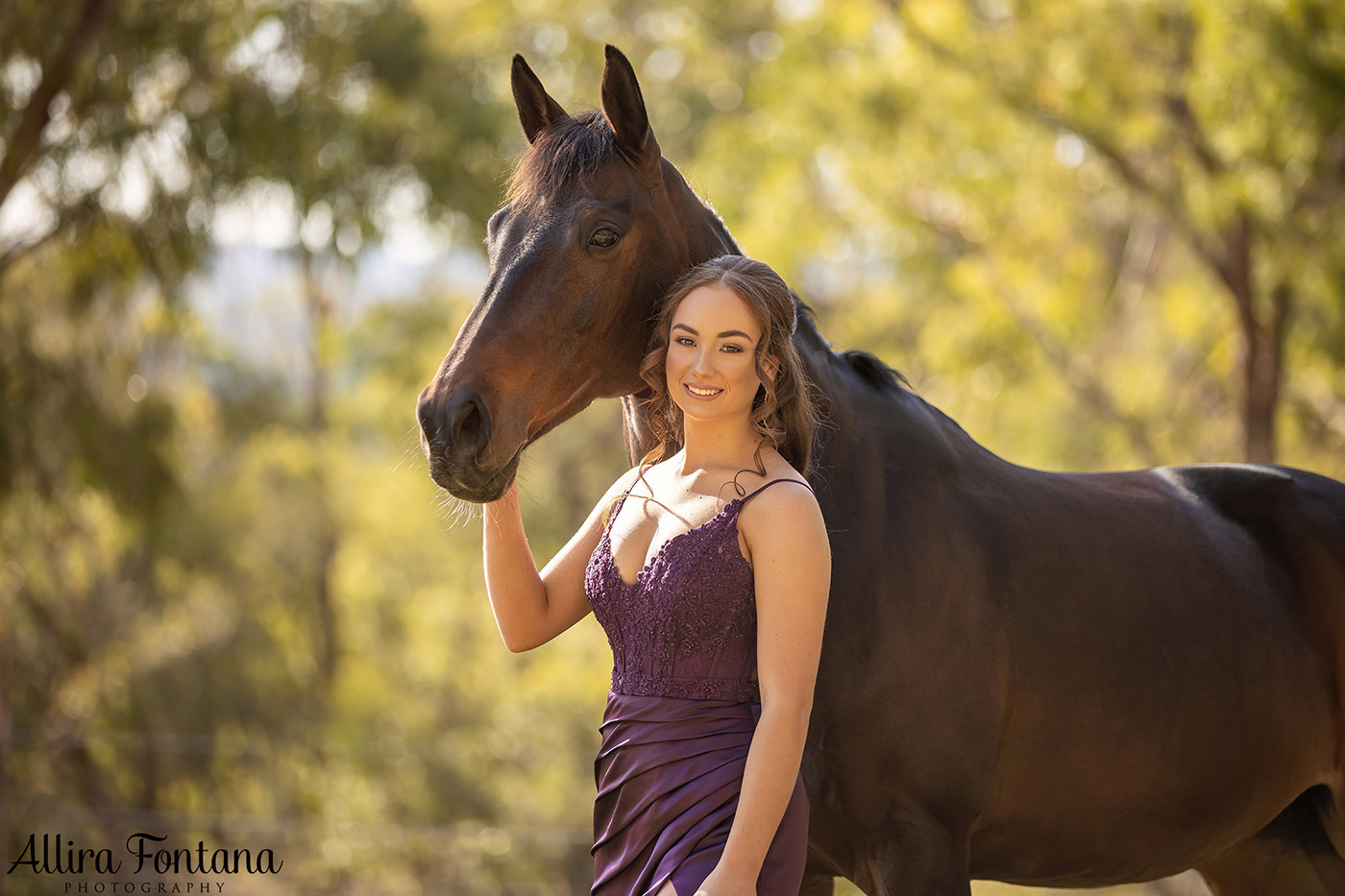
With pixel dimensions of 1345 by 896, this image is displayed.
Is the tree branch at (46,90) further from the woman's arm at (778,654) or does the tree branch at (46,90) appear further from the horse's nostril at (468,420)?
the woman's arm at (778,654)

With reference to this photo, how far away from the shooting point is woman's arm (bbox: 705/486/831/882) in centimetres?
152

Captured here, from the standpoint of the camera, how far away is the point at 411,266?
57.5ft

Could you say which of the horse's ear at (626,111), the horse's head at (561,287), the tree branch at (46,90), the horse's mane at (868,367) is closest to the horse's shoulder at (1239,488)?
the horse's mane at (868,367)

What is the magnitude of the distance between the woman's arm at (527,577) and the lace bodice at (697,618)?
25 cm

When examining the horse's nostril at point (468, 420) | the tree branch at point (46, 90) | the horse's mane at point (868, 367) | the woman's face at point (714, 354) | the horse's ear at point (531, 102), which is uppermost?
the tree branch at point (46, 90)

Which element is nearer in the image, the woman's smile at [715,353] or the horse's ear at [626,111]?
the woman's smile at [715,353]

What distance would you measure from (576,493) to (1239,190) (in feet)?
44.2

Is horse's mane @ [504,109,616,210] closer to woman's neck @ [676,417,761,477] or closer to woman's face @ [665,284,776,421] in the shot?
woman's face @ [665,284,776,421]

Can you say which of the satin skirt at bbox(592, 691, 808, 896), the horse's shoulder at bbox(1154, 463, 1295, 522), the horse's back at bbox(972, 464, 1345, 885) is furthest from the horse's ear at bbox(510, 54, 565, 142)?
the horse's shoulder at bbox(1154, 463, 1295, 522)

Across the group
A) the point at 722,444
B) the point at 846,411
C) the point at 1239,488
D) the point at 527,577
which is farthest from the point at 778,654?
the point at 1239,488

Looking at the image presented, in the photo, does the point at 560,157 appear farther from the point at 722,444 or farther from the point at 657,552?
the point at 657,552

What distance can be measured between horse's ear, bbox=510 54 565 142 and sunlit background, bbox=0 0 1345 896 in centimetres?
12

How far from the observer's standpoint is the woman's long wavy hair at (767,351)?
174 centimetres

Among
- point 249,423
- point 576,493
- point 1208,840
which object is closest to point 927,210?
point 1208,840
